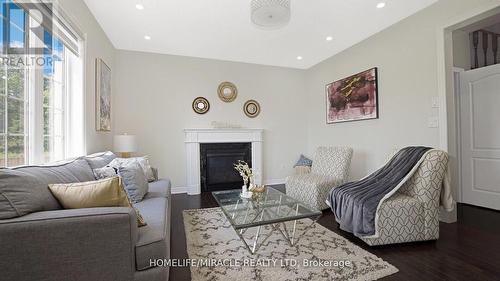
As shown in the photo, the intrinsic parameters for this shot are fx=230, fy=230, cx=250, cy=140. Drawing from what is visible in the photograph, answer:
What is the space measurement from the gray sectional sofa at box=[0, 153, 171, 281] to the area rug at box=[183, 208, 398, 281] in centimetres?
62

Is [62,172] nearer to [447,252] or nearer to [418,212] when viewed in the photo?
[418,212]

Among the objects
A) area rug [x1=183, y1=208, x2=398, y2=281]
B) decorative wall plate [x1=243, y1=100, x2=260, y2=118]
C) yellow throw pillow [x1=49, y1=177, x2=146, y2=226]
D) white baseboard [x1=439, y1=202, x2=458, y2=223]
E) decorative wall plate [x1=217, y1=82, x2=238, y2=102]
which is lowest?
area rug [x1=183, y1=208, x2=398, y2=281]

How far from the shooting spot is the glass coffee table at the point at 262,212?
1.88 metres

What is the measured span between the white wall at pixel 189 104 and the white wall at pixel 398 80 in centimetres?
114

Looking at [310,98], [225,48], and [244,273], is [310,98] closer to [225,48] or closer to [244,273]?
[225,48]

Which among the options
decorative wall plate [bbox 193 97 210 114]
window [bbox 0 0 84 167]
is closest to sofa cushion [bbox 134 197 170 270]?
window [bbox 0 0 84 167]

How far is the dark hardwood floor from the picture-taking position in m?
1.73

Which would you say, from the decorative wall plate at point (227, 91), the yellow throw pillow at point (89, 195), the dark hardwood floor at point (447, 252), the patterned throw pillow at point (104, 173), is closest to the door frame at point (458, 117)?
the dark hardwood floor at point (447, 252)

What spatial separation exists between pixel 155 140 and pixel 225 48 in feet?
6.99

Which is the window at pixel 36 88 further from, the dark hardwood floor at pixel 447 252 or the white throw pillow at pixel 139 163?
the dark hardwood floor at pixel 447 252

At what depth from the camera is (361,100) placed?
12.8ft

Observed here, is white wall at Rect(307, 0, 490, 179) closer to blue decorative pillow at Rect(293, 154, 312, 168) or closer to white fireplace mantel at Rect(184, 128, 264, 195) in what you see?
blue decorative pillow at Rect(293, 154, 312, 168)

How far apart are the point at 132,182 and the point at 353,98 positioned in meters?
3.64

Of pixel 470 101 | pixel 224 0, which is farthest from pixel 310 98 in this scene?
pixel 224 0
